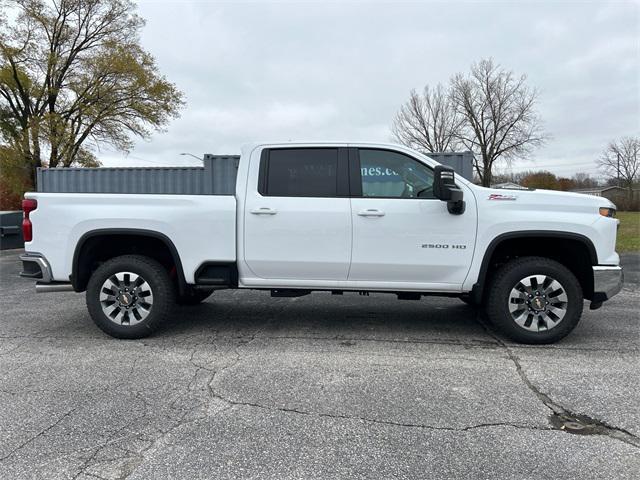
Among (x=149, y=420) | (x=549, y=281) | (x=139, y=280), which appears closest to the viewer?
(x=149, y=420)

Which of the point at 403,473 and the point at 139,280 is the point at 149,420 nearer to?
the point at 403,473

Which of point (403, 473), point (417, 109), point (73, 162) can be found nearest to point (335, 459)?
point (403, 473)

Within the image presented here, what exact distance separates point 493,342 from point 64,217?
15.1 ft

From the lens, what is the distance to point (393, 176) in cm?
467

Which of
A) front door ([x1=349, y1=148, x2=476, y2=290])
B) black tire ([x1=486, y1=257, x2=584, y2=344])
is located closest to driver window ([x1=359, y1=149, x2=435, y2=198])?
front door ([x1=349, y1=148, x2=476, y2=290])

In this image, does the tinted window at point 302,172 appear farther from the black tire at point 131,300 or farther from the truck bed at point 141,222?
the black tire at point 131,300

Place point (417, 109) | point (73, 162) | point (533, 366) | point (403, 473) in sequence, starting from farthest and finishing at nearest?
point (417, 109)
point (73, 162)
point (533, 366)
point (403, 473)

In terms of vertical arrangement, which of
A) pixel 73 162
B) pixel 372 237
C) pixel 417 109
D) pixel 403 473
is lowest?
pixel 403 473

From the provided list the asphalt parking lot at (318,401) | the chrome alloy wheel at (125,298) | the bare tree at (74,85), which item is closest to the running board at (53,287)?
the chrome alloy wheel at (125,298)

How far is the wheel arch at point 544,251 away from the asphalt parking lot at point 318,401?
0.65 metres

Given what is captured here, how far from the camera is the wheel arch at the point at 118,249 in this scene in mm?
4680

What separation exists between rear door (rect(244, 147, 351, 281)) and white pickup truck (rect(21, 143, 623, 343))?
0.01 meters

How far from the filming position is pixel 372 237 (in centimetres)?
452

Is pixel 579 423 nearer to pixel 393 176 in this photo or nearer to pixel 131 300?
pixel 393 176
